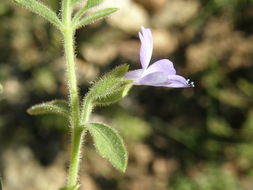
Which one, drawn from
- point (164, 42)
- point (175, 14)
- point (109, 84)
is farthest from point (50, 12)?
→ point (175, 14)

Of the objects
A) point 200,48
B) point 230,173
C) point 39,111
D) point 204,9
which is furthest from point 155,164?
point 39,111

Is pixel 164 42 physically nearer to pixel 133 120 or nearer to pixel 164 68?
pixel 133 120

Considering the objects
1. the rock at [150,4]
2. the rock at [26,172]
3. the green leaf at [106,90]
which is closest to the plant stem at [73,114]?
the green leaf at [106,90]

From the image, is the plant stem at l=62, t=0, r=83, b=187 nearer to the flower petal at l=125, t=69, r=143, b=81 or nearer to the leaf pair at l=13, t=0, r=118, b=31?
the leaf pair at l=13, t=0, r=118, b=31

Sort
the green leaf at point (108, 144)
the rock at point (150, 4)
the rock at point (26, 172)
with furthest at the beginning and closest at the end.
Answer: the rock at point (150, 4)
the rock at point (26, 172)
the green leaf at point (108, 144)

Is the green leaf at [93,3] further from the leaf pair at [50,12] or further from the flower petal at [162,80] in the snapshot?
the flower petal at [162,80]

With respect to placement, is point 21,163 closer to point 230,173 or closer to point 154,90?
point 154,90
